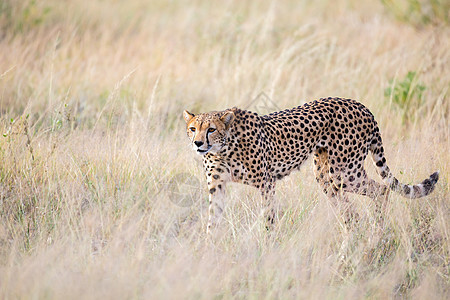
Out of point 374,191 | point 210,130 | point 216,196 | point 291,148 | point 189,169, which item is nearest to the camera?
point 210,130

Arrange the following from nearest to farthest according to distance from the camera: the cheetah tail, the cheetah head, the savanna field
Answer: the savanna field, the cheetah head, the cheetah tail

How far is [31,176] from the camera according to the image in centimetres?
410

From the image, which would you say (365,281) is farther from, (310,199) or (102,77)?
(102,77)

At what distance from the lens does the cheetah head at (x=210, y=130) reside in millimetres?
3705

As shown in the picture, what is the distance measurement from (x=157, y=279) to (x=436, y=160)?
282 cm

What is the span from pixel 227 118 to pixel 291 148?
57cm

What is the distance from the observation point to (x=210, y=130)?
3.78 meters

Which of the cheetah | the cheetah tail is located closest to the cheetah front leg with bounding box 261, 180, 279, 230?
the cheetah

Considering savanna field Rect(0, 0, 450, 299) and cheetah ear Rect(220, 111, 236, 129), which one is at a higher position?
cheetah ear Rect(220, 111, 236, 129)

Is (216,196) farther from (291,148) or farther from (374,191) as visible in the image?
(374,191)

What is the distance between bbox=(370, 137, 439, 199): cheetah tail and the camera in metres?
4.01

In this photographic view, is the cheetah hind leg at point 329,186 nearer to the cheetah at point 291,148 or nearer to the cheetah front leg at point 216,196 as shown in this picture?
the cheetah at point 291,148

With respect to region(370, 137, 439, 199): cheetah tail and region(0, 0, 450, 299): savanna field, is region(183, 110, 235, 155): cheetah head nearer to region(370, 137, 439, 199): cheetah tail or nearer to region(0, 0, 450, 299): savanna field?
region(0, 0, 450, 299): savanna field

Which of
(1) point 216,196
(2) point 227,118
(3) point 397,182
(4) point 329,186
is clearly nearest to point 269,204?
(1) point 216,196
